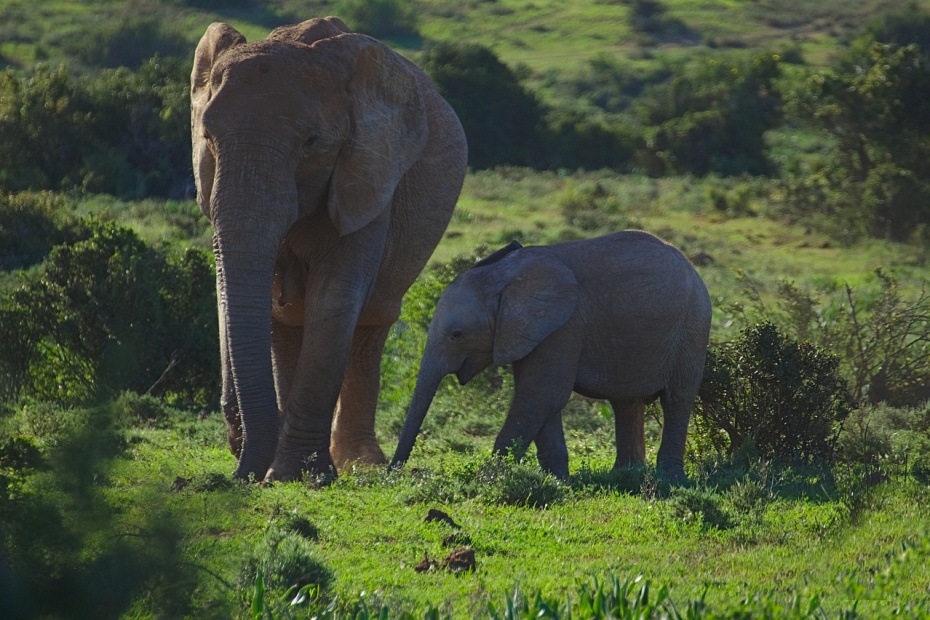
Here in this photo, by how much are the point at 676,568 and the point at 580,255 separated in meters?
3.70

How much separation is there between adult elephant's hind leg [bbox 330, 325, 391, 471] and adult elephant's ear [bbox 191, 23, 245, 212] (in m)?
1.86

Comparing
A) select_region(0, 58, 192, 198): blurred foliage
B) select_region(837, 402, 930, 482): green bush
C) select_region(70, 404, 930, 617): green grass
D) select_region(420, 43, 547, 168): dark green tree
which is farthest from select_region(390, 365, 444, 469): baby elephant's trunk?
select_region(420, 43, 547, 168): dark green tree

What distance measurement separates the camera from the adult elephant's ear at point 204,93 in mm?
9195

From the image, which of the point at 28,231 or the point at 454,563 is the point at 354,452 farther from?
the point at 28,231

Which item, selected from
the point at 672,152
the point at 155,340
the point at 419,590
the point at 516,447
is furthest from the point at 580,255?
the point at 672,152

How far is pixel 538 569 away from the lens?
22.0ft

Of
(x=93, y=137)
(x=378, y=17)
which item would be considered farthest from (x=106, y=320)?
(x=378, y=17)

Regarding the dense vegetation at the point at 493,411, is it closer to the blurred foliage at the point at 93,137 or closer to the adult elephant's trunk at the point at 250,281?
the blurred foliage at the point at 93,137

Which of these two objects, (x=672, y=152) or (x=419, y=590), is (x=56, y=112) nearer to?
(x=672, y=152)

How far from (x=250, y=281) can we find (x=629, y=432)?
3.15m

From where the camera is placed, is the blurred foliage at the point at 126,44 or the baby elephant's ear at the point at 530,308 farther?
the blurred foliage at the point at 126,44

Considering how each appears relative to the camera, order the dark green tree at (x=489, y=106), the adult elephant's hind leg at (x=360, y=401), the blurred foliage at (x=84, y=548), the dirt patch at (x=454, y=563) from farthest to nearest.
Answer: the dark green tree at (x=489, y=106), the adult elephant's hind leg at (x=360, y=401), the dirt patch at (x=454, y=563), the blurred foliage at (x=84, y=548)

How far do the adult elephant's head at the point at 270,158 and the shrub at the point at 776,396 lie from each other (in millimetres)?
3062

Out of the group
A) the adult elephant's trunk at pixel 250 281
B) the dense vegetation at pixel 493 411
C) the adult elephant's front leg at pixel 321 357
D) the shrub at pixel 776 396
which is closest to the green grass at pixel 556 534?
the dense vegetation at pixel 493 411
